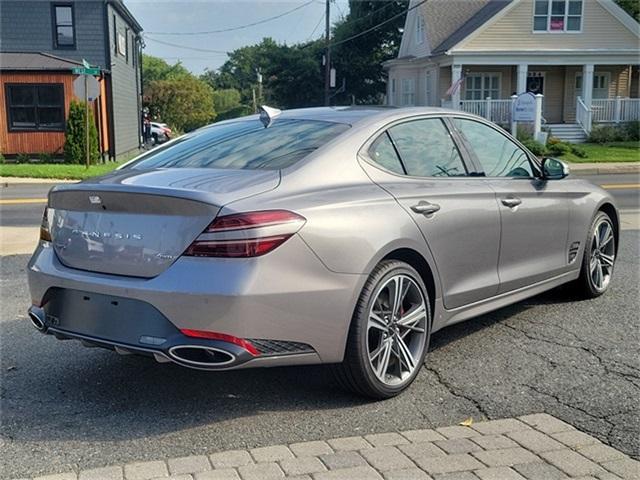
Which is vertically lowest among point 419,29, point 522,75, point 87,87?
point 87,87

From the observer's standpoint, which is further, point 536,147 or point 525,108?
point 525,108

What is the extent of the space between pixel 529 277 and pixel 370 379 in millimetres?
1842

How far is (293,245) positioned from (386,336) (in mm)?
843

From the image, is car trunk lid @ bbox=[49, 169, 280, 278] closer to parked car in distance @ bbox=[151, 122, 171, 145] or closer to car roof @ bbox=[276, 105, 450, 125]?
car roof @ bbox=[276, 105, 450, 125]

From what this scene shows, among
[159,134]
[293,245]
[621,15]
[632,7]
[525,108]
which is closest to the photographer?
[293,245]

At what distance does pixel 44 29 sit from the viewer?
89.5 ft

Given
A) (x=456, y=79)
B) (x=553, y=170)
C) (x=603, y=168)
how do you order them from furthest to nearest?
(x=456, y=79) → (x=603, y=168) → (x=553, y=170)

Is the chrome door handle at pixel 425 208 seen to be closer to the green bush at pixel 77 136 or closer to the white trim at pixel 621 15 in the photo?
the green bush at pixel 77 136

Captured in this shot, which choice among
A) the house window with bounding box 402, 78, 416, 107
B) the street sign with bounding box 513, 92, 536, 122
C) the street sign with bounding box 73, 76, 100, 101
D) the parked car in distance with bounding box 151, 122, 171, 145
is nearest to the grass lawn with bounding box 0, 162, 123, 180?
the street sign with bounding box 73, 76, 100, 101

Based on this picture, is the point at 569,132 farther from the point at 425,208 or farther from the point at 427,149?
the point at 425,208

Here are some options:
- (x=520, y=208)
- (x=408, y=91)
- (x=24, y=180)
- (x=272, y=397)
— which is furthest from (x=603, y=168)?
Answer: (x=272, y=397)

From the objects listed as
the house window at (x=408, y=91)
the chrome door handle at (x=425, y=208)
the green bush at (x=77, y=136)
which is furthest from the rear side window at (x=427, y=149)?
the house window at (x=408, y=91)

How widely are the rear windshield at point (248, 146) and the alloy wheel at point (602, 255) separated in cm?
274

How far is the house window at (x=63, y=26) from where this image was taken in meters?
27.2
